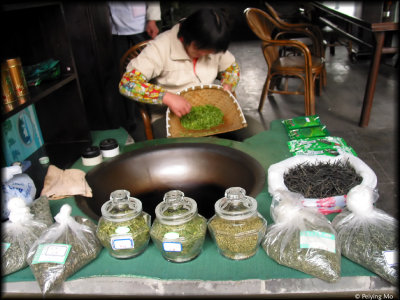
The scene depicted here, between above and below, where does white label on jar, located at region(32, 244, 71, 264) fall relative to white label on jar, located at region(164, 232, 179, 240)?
below

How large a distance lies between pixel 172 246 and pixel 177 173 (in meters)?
0.58

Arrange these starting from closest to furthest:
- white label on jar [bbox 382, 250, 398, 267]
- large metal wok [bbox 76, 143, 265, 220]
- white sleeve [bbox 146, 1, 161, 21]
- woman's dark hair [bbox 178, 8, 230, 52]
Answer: white label on jar [bbox 382, 250, 398, 267] < large metal wok [bbox 76, 143, 265, 220] < woman's dark hair [bbox 178, 8, 230, 52] < white sleeve [bbox 146, 1, 161, 21]

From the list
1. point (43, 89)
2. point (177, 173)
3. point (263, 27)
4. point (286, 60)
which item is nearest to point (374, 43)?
point (286, 60)

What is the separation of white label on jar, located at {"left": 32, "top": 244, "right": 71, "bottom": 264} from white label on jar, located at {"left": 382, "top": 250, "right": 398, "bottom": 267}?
749mm

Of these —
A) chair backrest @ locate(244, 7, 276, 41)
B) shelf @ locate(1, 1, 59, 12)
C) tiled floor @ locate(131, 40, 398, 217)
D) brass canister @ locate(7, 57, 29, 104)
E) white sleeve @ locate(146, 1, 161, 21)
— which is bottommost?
tiled floor @ locate(131, 40, 398, 217)

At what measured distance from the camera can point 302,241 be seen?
32.1 inches

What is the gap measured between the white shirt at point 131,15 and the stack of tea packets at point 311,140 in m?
1.87

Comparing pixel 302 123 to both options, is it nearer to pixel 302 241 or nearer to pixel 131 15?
pixel 302 241

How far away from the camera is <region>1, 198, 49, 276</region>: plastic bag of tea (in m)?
0.87

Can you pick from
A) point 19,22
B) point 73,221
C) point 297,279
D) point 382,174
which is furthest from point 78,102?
point 382,174

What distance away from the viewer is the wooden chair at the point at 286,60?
10.1 feet

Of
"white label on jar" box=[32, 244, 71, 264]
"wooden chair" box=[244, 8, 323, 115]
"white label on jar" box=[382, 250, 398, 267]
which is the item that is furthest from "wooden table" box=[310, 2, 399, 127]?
"white label on jar" box=[32, 244, 71, 264]

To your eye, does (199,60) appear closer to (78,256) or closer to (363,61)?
(78,256)

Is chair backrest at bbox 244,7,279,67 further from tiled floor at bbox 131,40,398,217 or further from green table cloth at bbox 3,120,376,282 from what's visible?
green table cloth at bbox 3,120,376,282
